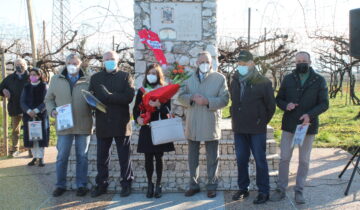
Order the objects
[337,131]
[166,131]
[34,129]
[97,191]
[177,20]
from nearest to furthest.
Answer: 1. [166,131]
2. [97,191]
3. [34,129]
4. [177,20]
5. [337,131]

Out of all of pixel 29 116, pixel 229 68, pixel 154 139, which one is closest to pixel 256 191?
pixel 154 139

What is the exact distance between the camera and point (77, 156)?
5.00m

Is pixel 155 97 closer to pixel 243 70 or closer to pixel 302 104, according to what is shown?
pixel 243 70

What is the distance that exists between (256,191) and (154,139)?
1651mm

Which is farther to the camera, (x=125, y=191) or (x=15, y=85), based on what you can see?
(x=15, y=85)

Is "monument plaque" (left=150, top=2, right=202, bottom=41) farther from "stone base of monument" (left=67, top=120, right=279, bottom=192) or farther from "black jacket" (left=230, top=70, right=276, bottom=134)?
"black jacket" (left=230, top=70, right=276, bottom=134)

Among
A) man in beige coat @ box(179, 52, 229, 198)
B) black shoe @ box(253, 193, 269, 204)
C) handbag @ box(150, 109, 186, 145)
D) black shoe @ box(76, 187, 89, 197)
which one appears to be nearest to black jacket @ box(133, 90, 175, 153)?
handbag @ box(150, 109, 186, 145)

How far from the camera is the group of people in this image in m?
4.46

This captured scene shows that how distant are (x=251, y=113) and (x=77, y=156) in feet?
7.80

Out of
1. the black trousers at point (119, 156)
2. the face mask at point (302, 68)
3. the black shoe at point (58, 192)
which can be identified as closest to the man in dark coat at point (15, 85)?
the black shoe at point (58, 192)

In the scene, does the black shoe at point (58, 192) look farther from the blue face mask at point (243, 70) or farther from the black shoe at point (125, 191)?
the blue face mask at point (243, 70)

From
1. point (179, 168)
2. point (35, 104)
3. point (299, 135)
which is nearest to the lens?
point (299, 135)

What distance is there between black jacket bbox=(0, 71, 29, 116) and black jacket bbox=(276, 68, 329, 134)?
483 centimetres

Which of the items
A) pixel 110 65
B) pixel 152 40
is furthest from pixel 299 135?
pixel 152 40
